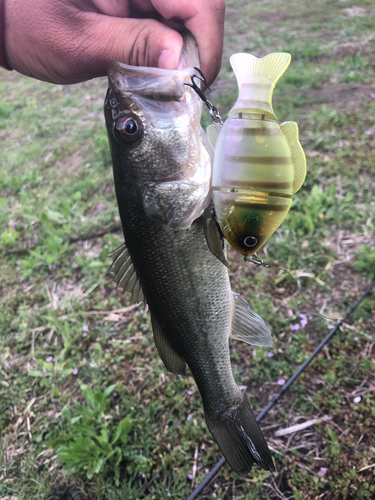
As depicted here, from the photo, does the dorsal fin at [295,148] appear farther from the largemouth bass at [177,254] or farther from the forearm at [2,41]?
the forearm at [2,41]

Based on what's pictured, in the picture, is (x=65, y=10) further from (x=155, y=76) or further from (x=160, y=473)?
(x=160, y=473)

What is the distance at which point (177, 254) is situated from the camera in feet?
4.63

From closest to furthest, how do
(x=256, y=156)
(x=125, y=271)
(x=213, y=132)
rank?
1. (x=256, y=156)
2. (x=213, y=132)
3. (x=125, y=271)

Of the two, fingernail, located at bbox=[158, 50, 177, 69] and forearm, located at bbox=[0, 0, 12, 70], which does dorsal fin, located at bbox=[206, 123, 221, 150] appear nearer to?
fingernail, located at bbox=[158, 50, 177, 69]

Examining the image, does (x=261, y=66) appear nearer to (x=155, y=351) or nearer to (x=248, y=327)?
(x=248, y=327)

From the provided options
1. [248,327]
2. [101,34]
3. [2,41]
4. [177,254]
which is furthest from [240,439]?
[2,41]

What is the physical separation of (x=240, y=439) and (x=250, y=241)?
3.34 feet

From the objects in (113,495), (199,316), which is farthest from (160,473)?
(199,316)

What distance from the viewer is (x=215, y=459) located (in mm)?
2295

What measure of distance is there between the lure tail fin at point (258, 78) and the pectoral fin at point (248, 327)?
2.84 feet

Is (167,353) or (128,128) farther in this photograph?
(167,353)

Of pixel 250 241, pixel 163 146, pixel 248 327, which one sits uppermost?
pixel 163 146

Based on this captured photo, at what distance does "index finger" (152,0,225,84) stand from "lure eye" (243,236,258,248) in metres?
0.80

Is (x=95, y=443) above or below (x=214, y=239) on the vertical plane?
below
